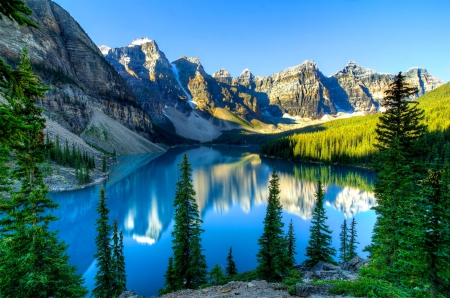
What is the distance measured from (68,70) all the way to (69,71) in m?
1.03

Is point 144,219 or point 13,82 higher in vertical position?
point 13,82

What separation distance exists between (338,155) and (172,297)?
89033mm

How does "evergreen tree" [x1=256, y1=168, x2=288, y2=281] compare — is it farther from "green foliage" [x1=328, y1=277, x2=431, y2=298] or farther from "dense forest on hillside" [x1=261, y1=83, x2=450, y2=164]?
"dense forest on hillside" [x1=261, y1=83, x2=450, y2=164]

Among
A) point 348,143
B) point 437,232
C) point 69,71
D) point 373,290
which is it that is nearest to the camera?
point 437,232

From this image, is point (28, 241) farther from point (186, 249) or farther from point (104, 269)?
point (186, 249)

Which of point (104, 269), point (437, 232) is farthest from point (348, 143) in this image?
point (437, 232)

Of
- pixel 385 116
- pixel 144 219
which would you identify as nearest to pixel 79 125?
pixel 144 219

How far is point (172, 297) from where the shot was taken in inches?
500

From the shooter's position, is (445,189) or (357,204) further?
(357,204)

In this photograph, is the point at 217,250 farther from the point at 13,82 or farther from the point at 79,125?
the point at 79,125

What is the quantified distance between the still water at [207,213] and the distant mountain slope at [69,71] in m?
61.5

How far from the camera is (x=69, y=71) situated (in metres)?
135

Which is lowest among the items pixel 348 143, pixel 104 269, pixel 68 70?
pixel 104 269

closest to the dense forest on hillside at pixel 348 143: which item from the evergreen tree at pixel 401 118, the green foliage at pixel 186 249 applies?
the evergreen tree at pixel 401 118
